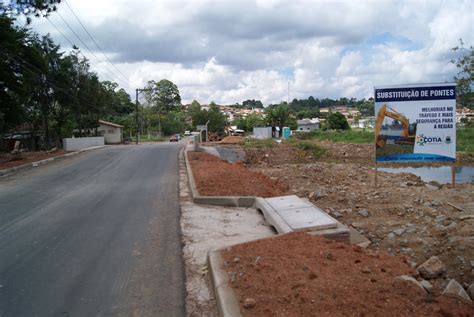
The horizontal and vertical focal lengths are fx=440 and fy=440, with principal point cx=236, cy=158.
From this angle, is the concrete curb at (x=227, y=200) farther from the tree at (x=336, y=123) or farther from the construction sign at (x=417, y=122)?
the tree at (x=336, y=123)

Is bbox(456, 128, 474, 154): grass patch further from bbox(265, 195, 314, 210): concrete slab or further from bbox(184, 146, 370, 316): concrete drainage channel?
bbox(184, 146, 370, 316): concrete drainage channel

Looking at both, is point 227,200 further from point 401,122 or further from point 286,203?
point 401,122

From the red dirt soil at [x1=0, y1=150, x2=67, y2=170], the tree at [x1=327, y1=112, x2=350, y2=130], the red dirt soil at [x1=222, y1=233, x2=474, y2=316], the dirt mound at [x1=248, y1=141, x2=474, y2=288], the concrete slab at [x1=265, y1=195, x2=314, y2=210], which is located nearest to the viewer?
the red dirt soil at [x1=222, y1=233, x2=474, y2=316]

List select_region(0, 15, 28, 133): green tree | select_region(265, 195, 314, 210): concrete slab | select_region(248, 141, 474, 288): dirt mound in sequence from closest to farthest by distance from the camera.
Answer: select_region(248, 141, 474, 288): dirt mound
select_region(265, 195, 314, 210): concrete slab
select_region(0, 15, 28, 133): green tree

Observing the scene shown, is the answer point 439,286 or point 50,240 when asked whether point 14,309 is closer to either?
point 50,240

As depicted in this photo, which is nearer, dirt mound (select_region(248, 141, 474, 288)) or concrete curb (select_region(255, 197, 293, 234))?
dirt mound (select_region(248, 141, 474, 288))

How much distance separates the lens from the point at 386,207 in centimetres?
958

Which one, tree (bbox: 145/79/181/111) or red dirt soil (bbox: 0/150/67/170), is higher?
tree (bbox: 145/79/181/111)

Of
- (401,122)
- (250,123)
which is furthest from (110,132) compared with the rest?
(401,122)

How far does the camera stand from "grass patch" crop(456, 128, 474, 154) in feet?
129

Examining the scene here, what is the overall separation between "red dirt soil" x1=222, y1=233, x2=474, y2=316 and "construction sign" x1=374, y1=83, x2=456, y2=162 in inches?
297

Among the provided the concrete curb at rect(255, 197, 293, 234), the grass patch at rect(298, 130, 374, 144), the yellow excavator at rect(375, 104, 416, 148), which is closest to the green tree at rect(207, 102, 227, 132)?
the grass patch at rect(298, 130, 374, 144)

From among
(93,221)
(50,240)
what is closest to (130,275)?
(50,240)

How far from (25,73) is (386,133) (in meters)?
26.3
